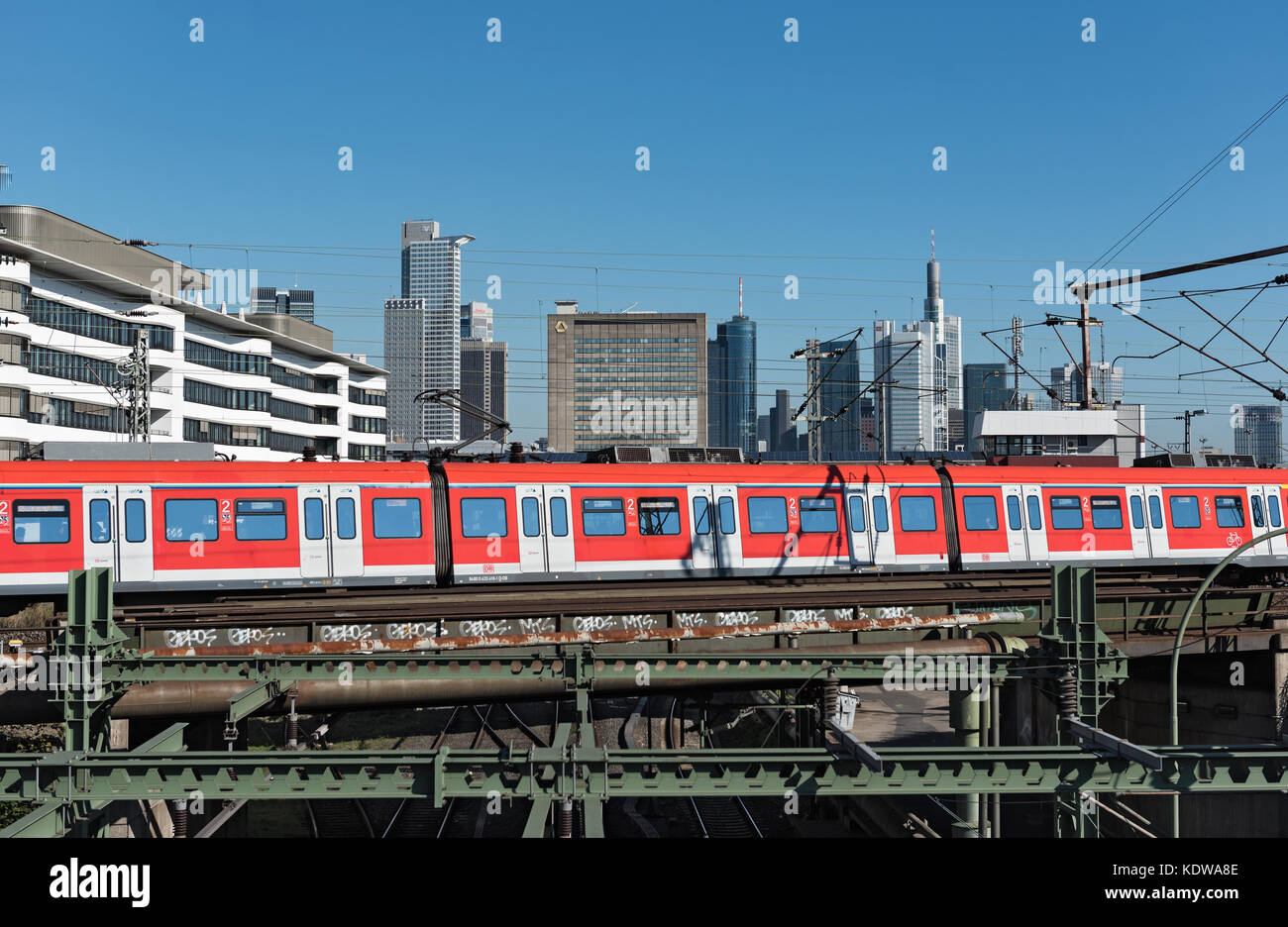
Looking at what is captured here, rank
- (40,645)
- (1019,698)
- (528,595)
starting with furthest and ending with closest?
(1019,698) → (528,595) → (40,645)

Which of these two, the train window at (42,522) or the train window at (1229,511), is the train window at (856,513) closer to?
the train window at (1229,511)

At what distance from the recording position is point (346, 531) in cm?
2420

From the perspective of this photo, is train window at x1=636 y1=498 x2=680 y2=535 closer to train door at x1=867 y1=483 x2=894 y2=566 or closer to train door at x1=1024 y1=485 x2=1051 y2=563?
train door at x1=867 y1=483 x2=894 y2=566

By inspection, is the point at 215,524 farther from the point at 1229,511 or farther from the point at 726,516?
the point at 1229,511

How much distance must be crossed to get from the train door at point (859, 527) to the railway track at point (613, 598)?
24.2 inches

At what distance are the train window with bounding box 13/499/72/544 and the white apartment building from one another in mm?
24466

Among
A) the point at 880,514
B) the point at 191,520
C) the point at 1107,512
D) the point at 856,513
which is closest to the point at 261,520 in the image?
the point at 191,520

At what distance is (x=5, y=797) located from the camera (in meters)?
11.0

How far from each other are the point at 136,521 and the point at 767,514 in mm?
15460

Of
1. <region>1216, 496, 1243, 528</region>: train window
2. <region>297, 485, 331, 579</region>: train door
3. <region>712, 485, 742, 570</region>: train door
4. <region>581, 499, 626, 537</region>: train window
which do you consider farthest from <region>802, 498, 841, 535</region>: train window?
<region>1216, 496, 1243, 528</region>: train window

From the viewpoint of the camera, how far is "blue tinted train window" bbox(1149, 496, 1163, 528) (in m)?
30.2
